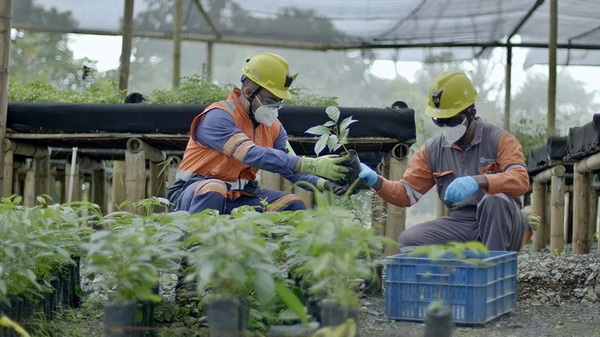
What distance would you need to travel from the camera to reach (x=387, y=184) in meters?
5.07

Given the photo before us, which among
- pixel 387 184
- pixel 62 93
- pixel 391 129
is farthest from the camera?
pixel 62 93

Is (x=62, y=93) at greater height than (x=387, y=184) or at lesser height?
greater

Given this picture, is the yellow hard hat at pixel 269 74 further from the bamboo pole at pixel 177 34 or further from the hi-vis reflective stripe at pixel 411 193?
the bamboo pole at pixel 177 34

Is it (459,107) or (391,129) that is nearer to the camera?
(459,107)

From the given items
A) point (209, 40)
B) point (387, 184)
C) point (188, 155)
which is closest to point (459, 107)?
point (387, 184)

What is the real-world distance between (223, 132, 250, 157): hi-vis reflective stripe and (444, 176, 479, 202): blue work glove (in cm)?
117

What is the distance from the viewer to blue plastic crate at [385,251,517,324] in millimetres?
3666

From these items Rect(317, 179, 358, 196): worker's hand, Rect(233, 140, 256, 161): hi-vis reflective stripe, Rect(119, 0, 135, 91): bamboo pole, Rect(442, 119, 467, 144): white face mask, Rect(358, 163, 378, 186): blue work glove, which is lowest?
Rect(317, 179, 358, 196): worker's hand

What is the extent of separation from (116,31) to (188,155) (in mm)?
5781

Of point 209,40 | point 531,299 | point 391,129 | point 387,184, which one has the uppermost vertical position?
point 209,40

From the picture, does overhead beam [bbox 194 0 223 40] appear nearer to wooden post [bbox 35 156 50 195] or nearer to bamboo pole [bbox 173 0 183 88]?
bamboo pole [bbox 173 0 183 88]

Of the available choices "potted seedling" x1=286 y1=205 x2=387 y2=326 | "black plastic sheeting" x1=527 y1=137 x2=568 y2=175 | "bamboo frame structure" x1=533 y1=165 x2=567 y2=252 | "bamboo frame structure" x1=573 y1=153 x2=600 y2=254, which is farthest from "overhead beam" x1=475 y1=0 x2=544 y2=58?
"potted seedling" x1=286 y1=205 x2=387 y2=326

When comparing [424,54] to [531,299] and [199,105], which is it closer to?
[199,105]

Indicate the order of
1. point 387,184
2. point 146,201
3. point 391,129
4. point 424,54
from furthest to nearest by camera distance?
point 424,54, point 391,129, point 387,184, point 146,201
